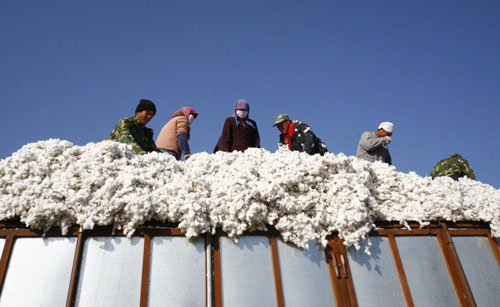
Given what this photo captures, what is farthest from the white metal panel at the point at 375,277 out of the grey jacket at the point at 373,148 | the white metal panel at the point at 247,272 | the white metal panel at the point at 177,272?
the grey jacket at the point at 373,148

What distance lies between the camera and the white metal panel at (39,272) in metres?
3.87

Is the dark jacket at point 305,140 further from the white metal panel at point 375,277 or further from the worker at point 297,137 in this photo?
the white metal panel at point 375,277

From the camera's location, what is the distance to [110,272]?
4125 millimetres

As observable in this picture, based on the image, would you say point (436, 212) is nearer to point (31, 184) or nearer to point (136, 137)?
point (136, 137)

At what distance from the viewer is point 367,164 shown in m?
5.71

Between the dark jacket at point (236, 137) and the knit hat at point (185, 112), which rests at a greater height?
the knit hat at point (185, 112)

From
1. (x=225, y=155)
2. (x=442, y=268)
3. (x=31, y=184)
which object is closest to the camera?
(x=31, y=184)

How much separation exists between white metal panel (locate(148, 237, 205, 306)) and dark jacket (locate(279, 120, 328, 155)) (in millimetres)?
2825

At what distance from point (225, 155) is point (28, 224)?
2689 mm

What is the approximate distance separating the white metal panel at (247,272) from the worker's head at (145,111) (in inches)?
109

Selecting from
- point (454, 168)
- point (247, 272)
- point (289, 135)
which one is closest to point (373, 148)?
point (289, 135)

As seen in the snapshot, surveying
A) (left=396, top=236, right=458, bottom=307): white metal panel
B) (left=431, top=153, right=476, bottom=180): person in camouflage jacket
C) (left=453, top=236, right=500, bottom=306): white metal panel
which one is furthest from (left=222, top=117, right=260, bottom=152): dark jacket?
(left=431, top=153, right=476, bottom=180): person in camouflage jacket

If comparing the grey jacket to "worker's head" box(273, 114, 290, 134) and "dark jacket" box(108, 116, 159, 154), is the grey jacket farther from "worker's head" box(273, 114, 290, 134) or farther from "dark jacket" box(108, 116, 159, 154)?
"dark jacket" box(108, 116, 159, 154)

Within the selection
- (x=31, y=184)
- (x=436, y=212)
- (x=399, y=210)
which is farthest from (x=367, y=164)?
(x=31, y=184)
